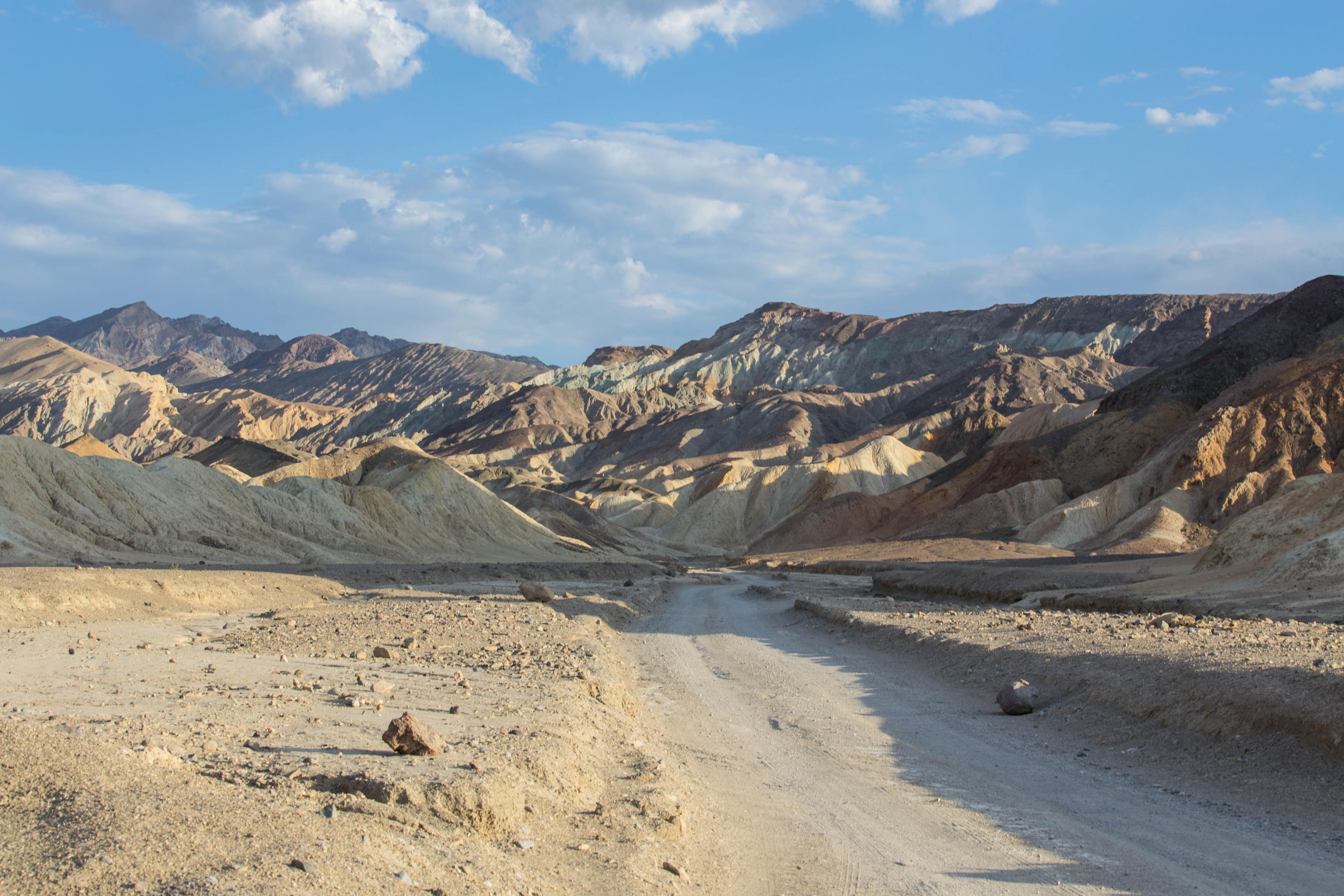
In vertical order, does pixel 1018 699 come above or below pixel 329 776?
below

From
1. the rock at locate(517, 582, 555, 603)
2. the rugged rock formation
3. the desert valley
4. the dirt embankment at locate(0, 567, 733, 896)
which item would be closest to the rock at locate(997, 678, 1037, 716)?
the desert valley

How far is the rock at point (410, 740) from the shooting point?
755 centimetres

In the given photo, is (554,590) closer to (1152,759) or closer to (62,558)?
(62,558)

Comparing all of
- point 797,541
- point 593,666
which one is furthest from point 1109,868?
point 797,541

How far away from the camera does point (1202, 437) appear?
6034cm

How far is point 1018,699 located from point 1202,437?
5649 cm

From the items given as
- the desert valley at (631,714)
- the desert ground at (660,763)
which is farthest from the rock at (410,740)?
the desert ground at (660,763)

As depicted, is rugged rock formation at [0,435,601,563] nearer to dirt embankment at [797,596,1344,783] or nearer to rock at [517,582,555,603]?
rock at [517,582,555,603]

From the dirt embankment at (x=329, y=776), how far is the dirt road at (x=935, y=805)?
2.33 feet

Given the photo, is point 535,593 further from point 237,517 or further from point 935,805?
point 237,517

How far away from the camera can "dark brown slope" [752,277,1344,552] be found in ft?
188

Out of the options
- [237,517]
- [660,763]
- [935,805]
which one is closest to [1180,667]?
[935,805]

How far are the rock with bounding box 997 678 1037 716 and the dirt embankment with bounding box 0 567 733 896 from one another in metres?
4.79

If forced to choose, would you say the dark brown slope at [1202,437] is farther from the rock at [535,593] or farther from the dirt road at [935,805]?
the dirt road at [935,805]
